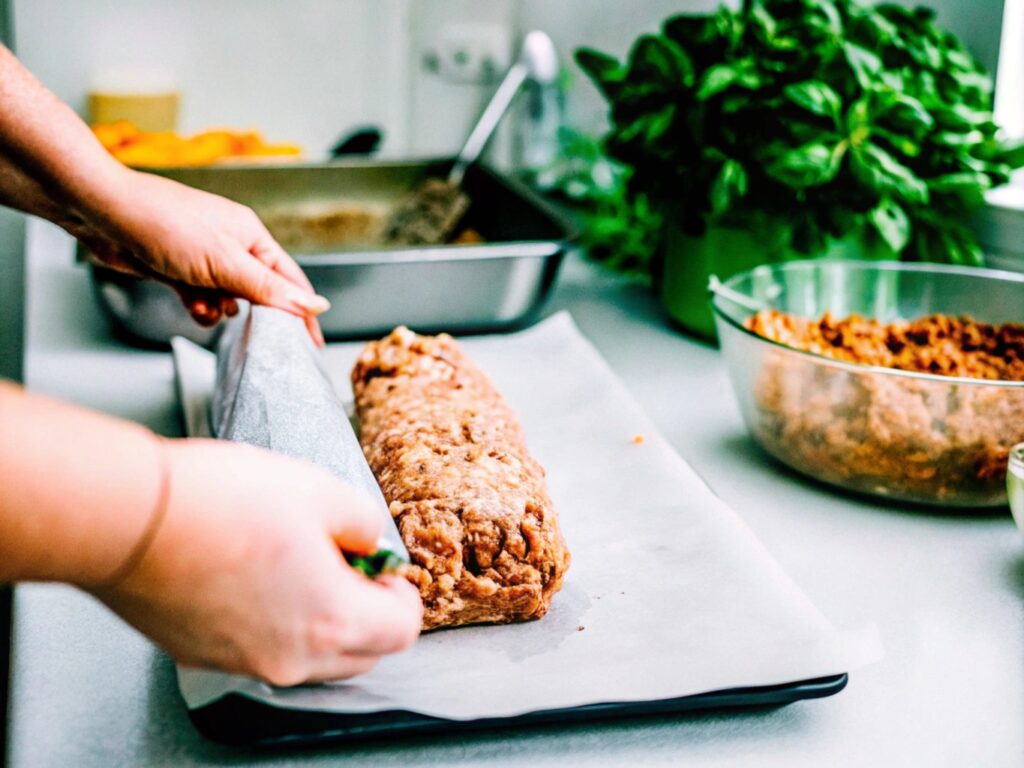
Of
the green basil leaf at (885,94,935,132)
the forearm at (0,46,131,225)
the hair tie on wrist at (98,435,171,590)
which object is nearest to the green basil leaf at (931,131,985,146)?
the green basil leaf at (885,94,935,132)

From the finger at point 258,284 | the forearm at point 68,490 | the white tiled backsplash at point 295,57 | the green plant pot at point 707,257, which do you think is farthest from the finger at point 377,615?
the white tiled backsplash at point 295,57

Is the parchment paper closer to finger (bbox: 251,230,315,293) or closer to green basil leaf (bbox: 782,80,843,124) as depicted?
finger (bbox: 251,230,315,293)

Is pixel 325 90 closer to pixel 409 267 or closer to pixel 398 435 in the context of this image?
pixel 409 267

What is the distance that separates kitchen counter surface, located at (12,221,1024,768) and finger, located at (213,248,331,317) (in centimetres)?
20

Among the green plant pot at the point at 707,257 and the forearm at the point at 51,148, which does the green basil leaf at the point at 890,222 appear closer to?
the green plant pot at the point at 707,257

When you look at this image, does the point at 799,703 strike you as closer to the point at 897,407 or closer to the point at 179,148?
the point at 897,407

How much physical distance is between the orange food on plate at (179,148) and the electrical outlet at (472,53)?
46 cm

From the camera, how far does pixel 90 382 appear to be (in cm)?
124

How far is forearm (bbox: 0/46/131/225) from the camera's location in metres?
0.93

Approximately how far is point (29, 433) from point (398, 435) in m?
0.49

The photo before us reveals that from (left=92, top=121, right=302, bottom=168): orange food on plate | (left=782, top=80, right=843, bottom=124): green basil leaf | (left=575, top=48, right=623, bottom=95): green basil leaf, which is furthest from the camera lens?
(left=92, top=121, right=302, bottom=168): orange food on plate

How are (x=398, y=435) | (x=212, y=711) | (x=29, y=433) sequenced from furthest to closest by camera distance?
(x=398, y=435)
(x=212, y=711)
(x=29, y=433)

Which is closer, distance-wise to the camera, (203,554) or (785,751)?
(203,554)

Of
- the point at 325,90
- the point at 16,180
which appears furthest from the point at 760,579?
the point at 325,90
